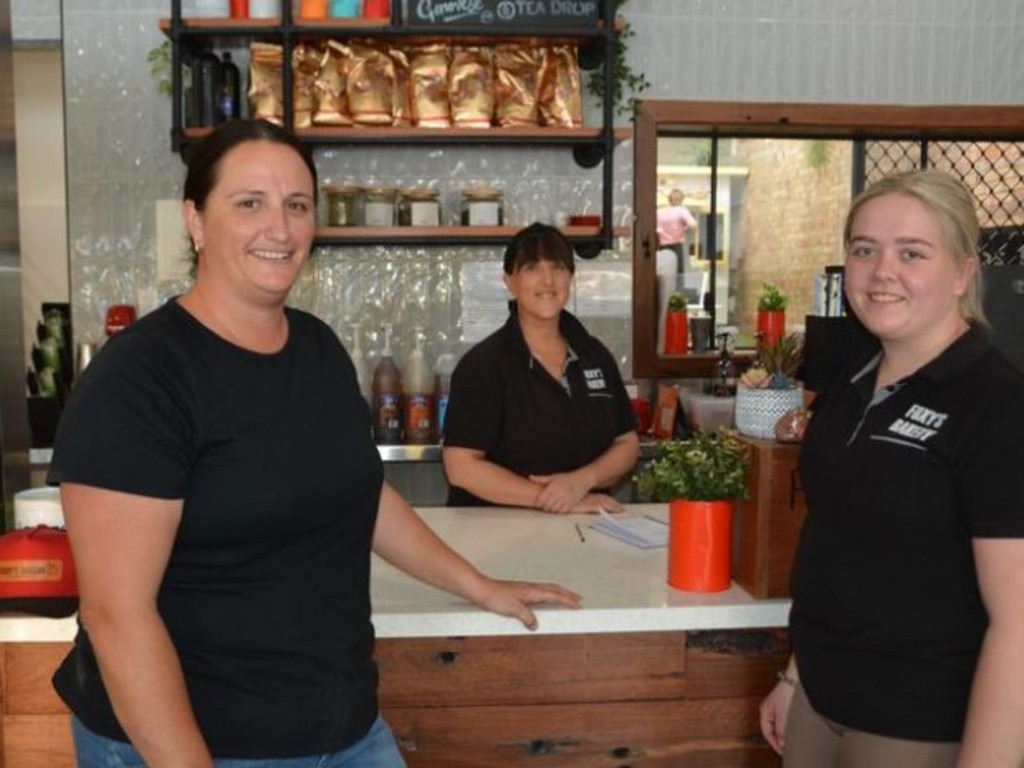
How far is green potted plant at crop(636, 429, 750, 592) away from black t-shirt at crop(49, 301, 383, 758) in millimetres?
627

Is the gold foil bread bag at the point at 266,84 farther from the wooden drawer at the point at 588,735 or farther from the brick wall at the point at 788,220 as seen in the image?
the wooden drawer at the point at 588,735

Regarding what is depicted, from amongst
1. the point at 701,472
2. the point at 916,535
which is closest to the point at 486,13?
the point at 701,472

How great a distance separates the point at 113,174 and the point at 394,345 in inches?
49.1

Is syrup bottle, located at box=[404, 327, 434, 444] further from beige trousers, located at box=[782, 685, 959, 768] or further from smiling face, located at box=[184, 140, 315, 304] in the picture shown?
smiling face, located at box=[184, 140, 315, 304]

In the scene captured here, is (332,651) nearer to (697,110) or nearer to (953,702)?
(953,702)

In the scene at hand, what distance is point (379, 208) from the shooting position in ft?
13.2

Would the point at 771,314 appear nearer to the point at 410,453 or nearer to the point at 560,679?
the point at 410,453

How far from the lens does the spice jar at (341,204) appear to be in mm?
4016

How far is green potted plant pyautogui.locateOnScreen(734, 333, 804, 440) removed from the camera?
195 centimetres

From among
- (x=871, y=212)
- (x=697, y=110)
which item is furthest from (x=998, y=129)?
(x=871, y=212)

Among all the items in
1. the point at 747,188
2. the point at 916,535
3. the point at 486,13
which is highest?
the point at 486,13

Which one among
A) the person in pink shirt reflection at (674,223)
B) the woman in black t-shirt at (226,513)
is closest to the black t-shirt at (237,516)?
the woman in black t-shirt at (226,513)

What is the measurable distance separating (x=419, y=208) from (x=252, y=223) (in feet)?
8.75

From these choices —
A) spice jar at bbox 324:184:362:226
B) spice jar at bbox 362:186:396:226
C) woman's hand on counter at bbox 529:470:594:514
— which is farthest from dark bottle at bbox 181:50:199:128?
woman's hand on counter at bbox 529:470:594:514
